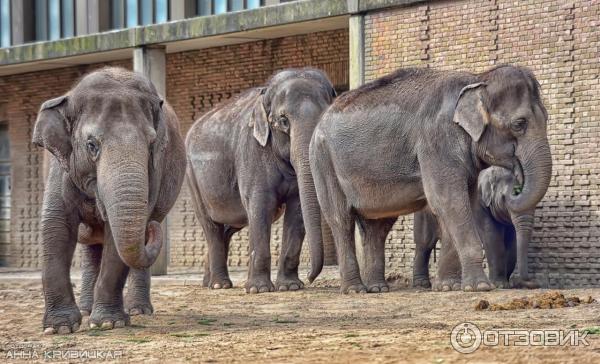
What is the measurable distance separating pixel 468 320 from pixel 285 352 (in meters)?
2.28

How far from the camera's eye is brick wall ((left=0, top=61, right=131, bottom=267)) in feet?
Answer: 84.8

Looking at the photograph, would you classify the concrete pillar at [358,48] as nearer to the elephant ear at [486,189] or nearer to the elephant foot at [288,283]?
the elephant ear at [486,189]

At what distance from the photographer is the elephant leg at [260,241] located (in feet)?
49.7

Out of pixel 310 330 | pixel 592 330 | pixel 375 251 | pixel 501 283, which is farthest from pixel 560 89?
pixel 592 330

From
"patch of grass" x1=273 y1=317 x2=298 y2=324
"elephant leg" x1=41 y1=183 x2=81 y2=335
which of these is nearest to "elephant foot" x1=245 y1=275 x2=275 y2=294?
"patch of grass" x1=273 y1=317 x2=298 y2=324

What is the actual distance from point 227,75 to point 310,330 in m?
13.3

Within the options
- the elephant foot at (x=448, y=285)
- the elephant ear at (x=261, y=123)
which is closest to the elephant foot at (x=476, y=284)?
the elephant foot at (x=448, y=285)

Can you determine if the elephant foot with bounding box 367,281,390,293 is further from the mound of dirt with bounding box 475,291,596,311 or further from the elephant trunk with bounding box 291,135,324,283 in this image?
the mound of dirt with bounding box 475,291,596,311

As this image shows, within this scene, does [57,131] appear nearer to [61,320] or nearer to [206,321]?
[61,320]

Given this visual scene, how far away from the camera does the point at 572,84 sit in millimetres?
15812

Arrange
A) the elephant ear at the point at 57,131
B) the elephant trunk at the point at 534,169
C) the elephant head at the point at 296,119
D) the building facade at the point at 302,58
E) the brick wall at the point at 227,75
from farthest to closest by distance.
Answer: the brick wall at the point at 227,75 → the building facade at the point at 302,58 → the elephant head at the point at 296,119 → the elephant trunk at the point at 534,169 → the elephant ear at the point at 57,131

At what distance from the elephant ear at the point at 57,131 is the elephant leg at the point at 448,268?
461 cm

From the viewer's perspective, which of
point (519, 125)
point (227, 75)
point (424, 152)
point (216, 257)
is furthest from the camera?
point (227, 75)

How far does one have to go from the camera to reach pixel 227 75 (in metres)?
22.9
